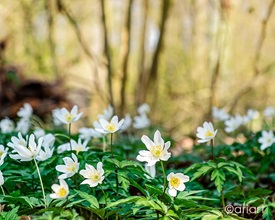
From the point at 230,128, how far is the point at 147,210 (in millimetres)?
1060

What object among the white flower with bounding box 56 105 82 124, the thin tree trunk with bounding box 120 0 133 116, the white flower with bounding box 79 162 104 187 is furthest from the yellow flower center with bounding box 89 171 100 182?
the thin tree trunk with bounding box 120 0 133 116

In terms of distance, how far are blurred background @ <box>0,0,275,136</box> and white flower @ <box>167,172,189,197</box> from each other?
2.99 meters

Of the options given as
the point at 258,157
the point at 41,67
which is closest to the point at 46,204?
the point at 258,157

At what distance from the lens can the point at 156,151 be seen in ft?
4.73

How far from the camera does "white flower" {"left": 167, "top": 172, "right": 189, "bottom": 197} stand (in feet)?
4.54

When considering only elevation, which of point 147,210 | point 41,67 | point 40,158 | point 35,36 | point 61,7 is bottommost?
point 41,67

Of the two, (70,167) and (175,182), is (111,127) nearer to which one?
(70,167)

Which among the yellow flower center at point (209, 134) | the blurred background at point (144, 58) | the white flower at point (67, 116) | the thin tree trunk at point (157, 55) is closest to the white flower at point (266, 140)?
the yellow flower center at point (209, 134)

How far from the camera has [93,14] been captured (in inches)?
290

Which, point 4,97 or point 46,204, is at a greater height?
point 46,204

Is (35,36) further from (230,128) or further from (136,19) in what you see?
(230,128)

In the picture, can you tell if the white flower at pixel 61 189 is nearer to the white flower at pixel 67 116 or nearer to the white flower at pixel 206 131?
the white flower at pixel 67 116

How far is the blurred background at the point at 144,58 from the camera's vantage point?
5051 millimetres

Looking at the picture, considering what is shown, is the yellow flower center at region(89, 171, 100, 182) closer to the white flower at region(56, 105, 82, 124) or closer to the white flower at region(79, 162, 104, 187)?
the white flower at region(79, 162, 104, 187)
